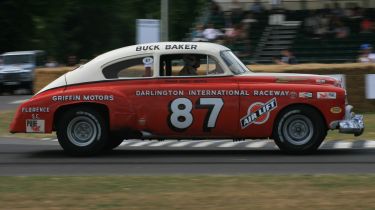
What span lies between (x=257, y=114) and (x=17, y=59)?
23477 millimetres

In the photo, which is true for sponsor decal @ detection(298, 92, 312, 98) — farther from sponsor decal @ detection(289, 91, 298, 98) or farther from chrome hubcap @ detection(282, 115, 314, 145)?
chrome hubcap @ detection(282, 115, 314, 145)

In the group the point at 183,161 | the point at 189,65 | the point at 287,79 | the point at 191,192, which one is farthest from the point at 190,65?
the point at 191,192

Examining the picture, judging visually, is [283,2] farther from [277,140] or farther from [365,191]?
[365,191]

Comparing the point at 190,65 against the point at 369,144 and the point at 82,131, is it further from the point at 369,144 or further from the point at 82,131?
the point at 369,144

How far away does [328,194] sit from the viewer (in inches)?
316

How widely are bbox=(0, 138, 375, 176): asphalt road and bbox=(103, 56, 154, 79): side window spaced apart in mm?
1332

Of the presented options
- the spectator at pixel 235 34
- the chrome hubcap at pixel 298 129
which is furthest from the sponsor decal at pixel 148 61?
the spectator at pixel 235 34

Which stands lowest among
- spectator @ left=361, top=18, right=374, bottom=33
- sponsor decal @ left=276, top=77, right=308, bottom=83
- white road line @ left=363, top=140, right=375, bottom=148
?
white road line @ left=363, top=140, right=375, bottom=148

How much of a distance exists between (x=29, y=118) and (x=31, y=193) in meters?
4.02

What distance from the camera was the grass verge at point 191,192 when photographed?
756cm

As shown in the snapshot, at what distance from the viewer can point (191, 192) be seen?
325 inches

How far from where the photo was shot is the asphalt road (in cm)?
1039

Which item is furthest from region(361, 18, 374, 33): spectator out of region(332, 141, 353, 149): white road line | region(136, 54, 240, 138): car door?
region(136, 54, 240, 138): car door

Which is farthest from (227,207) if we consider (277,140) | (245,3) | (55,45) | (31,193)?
(55,45)
